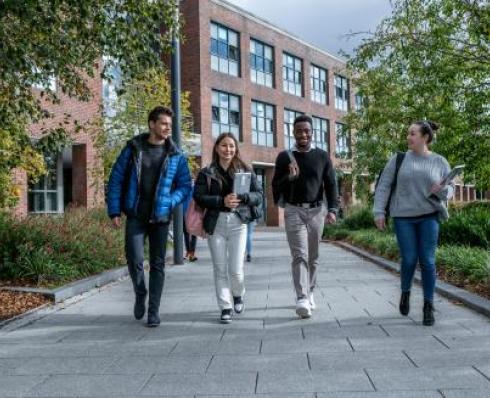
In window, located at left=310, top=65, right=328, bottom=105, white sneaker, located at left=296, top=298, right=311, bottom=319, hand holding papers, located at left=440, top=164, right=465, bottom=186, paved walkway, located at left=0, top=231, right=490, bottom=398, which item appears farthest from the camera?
window, located at left=310, top=65, right=328, bottom=105

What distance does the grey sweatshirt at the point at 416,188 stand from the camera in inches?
224

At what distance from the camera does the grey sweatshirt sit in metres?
5.69

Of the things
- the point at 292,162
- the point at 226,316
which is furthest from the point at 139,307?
the point at 292,162

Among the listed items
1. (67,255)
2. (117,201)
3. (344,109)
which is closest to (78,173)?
(67,255)

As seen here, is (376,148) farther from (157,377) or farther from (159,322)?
(157,377)

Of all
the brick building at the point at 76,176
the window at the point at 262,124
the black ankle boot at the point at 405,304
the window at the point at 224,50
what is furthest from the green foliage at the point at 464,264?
the window at the point at 262,124

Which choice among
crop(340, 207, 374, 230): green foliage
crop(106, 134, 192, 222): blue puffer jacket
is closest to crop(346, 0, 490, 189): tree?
crop(106, 134, 192, 222): blue puffer jacket

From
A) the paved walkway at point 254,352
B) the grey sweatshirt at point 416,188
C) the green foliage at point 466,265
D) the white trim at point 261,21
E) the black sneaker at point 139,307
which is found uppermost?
the white trim at point 261,21

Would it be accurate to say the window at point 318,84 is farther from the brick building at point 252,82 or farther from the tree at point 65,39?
the tree at point 65,39

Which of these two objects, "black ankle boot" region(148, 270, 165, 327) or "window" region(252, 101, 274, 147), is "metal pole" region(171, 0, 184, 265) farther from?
"window" region(252, 101, 274, 147)

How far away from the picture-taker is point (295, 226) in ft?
20.4

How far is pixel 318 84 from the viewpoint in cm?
4084

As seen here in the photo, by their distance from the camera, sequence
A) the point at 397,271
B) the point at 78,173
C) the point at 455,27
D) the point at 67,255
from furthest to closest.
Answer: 1. the point at 78,173
2. the point at 455,27
3. the point at 397,271
4. the point at 67,255

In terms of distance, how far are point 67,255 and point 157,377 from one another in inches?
207
